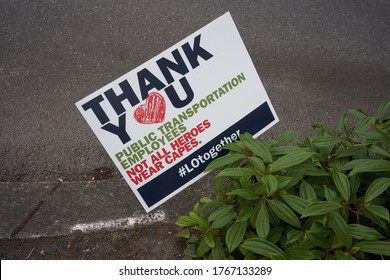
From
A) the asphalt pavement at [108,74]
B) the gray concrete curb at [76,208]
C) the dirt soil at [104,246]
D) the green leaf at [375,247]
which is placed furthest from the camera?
the asphalt pavement at [108,74]

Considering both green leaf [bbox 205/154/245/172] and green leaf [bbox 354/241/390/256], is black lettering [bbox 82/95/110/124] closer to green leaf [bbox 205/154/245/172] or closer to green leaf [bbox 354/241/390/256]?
green leaf [bbox 205/154/245/172]

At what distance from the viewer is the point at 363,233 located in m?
1.61

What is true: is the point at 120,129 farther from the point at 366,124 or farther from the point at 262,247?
the point at 366,124

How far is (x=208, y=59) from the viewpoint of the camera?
1.90m

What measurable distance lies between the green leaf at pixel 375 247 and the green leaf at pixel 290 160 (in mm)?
373

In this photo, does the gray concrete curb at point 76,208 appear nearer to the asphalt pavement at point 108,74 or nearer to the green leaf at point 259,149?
the asphalt pavement at point 108,74

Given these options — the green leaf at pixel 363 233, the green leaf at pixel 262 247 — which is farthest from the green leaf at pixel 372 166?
the green leaf at pixel 262 247

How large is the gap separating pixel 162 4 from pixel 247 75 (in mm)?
3027

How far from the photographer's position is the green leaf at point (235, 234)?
1784 mm

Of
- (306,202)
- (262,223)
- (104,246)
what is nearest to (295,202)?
(306,202)

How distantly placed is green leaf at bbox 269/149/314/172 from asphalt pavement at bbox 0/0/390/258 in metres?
1.00

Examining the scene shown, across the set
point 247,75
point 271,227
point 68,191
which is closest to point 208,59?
point 247,75

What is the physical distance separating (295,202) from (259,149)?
10.3 inches
